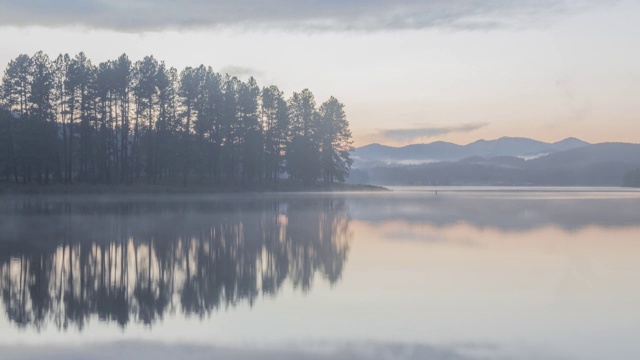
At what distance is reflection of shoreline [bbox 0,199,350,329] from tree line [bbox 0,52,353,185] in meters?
52.1

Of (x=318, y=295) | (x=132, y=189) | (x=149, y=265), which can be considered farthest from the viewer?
(x=132, y=189)

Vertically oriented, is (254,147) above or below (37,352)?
above

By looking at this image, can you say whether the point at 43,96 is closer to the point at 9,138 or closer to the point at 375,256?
the point at 9,138

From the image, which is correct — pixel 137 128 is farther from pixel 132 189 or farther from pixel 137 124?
pixel 132 189

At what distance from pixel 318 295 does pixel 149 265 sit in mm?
7210

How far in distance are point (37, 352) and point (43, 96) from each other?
83436mm

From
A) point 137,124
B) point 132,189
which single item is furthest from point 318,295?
point 137,124

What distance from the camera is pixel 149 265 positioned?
2067cm

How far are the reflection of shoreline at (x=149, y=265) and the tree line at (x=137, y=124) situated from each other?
52.1 m

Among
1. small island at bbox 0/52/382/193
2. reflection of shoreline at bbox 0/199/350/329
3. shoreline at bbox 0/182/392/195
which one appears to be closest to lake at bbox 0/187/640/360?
reflection of shoreline at bbox 0/199/350/329

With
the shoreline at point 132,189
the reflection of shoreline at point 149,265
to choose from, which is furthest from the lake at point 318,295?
the shoreline at point 132,189

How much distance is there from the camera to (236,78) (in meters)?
111

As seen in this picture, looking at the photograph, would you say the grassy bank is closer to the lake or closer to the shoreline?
the shoreline

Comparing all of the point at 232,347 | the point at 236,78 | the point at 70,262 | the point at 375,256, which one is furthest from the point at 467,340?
the point at 236,78
